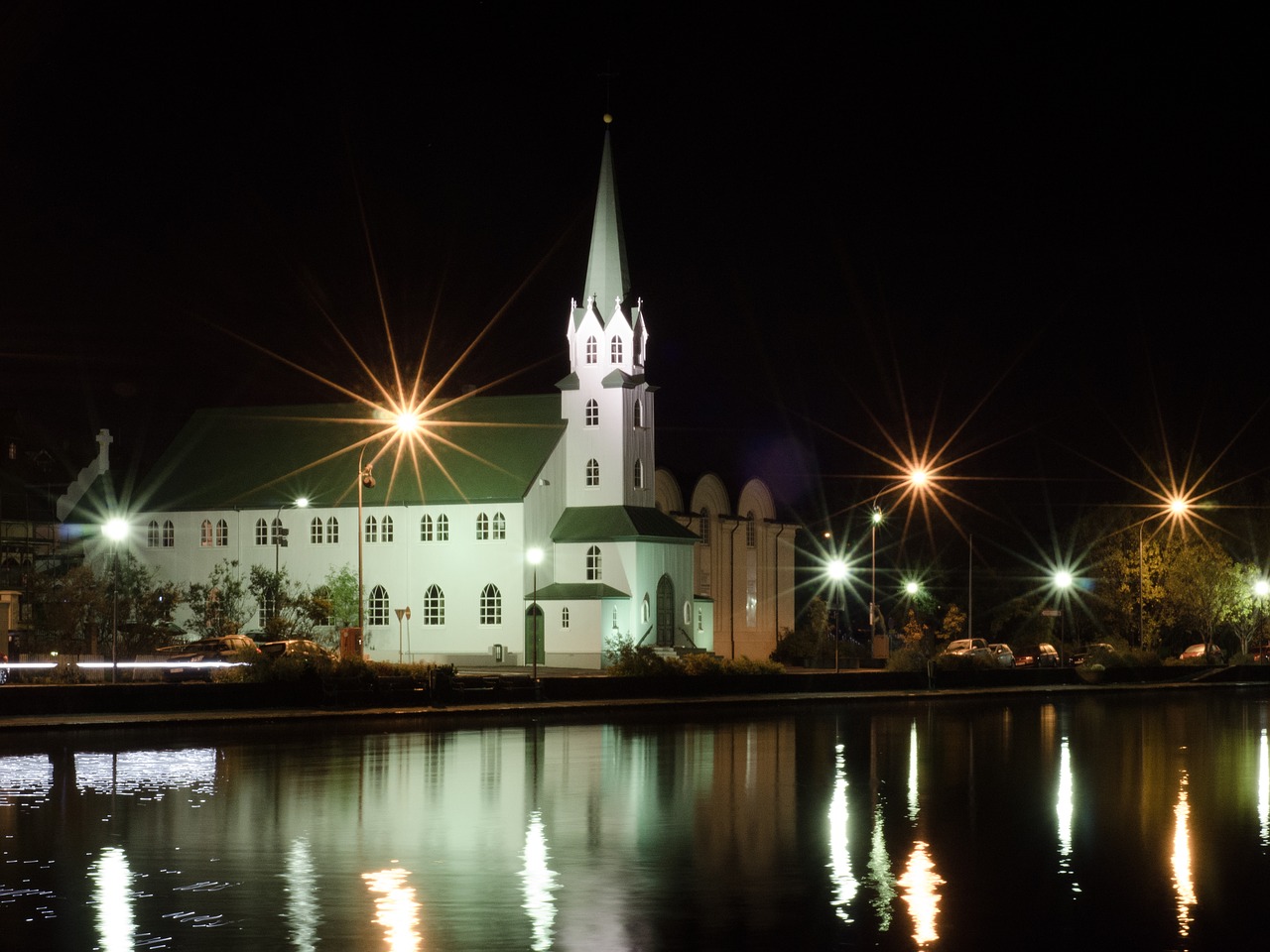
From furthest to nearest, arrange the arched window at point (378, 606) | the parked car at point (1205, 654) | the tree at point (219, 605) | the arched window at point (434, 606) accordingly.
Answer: the arched window at point (378, 606) < the arched window at point (434, 606) < the tree at point (219, 605) < the parked car at point (1205, 654)

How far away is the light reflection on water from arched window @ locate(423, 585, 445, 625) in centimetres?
4383

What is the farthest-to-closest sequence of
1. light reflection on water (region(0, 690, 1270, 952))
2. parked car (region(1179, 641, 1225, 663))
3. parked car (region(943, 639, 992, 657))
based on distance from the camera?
parked car (region(1179, 641, 1225, 663)) < parked car (region(943, 639, 992, 657)) < light reflection on water (region(0, 690, 1270, 952))

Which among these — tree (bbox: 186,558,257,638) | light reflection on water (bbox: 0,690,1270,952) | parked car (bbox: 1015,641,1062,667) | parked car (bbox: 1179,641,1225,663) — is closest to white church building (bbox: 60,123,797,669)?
tree (bbox: 186,558,257,638)

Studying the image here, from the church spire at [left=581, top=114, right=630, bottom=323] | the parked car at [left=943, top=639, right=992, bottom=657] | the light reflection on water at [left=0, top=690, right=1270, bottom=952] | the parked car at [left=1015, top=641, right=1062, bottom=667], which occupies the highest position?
the church spire at [left=581, top=114, right=630, bottom=323]

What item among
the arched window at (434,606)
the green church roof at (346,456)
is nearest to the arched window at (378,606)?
the arched window at (434,606)

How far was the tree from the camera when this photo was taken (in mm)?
76562

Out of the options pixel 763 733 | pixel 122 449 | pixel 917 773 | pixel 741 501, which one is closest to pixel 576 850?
pixel 917 773

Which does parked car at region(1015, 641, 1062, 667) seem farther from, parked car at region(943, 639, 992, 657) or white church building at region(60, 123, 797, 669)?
white church building at region(60, 123, 797, 669)

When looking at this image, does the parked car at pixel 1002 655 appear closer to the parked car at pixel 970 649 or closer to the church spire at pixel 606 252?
the parked car at pixel 970 649

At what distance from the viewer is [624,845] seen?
18297 mm

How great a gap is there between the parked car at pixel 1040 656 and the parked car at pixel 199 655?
38.1m

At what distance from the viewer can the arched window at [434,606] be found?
7750 centimetres

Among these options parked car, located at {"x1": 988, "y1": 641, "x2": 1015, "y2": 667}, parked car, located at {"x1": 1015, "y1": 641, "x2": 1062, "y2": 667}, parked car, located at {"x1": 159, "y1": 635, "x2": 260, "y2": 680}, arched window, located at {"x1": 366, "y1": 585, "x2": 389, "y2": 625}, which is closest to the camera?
parked car, located at {"x1": 159, "y1": 635, "x2": 260, "y2": 680}

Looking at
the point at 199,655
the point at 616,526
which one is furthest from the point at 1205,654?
the point at 199,655
